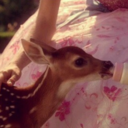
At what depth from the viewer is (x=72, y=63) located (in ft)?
2.29

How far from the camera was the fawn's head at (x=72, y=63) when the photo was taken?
0.69 meters

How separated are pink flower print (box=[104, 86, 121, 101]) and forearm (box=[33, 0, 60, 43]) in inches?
9.5

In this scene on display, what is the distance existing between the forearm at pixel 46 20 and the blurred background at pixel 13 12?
1.31 metres

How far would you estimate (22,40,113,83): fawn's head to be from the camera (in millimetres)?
691

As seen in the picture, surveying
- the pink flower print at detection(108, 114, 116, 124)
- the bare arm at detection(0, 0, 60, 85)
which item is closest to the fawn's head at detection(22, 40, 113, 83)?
the pink flower print at detection(108, 114, 116, 124)

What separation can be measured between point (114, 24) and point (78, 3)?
26 cm

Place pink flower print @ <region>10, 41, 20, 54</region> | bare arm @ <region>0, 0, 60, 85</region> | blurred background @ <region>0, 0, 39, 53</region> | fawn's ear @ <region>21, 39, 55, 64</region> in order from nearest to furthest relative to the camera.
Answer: fawn's ear @ <region>21, 39, 55, 64</region>
bare arm @ <region>0, 0, 60, 85</region>
pink flower print @ <region>10, 41, 20, 54</region>
blurred background @ <region>0, 0, 39, 53</region>

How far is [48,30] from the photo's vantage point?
0.95m

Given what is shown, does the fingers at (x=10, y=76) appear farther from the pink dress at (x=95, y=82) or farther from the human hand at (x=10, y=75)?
the pink dress at (x=95, y=82)

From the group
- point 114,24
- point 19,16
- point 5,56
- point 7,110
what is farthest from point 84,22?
point 19,16

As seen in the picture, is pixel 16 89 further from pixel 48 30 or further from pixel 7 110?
pixel 48 30

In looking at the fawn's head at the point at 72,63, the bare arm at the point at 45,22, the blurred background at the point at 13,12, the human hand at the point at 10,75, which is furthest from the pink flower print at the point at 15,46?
the blurred background at the point at 13,12

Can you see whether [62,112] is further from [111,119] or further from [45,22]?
[45,22]

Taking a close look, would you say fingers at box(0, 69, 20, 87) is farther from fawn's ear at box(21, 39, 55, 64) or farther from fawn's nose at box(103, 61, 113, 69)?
fawn's nose at box(103, 61, 113, 69)
